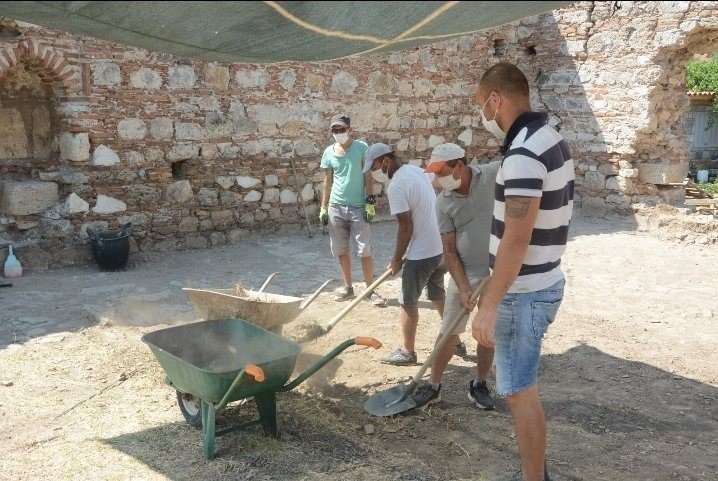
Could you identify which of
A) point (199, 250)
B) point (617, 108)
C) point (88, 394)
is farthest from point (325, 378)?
point (617, 108)

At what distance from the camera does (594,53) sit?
35.7 feet

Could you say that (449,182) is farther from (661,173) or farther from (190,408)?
(661,173)

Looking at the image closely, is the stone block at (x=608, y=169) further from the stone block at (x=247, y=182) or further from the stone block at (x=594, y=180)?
the stone block at (x=247, y=182)

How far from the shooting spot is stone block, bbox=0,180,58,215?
7.64 m

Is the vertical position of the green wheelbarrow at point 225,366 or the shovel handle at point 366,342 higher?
the shovel handle at point 366,342

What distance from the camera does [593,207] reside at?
11.3m

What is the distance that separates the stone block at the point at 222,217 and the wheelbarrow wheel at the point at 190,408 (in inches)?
195

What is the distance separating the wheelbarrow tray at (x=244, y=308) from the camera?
14.8 feet

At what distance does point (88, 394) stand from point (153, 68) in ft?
15.3

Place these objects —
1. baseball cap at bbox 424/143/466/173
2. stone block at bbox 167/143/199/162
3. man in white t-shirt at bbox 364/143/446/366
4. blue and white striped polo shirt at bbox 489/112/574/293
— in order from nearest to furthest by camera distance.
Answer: blue and white striped polo shirt at bbox 489/112/574/293, baseball cap at bbox 424/143/466/173, man in white t-shirt at bbox 364/143/446/366, stone block at bbox 167/143/199/162

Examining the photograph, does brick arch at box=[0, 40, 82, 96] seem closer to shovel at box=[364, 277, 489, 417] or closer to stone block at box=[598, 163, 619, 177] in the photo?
shovel at box=[364, 277, 489, 417]

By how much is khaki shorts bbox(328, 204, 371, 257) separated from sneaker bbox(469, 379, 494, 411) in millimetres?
2523

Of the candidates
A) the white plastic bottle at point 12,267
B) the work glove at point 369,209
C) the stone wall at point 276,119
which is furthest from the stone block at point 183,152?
the work glove at point 369,209

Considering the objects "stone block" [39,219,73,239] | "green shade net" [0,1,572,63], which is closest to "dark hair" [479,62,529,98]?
"green shade net" [0,1,572,63]
